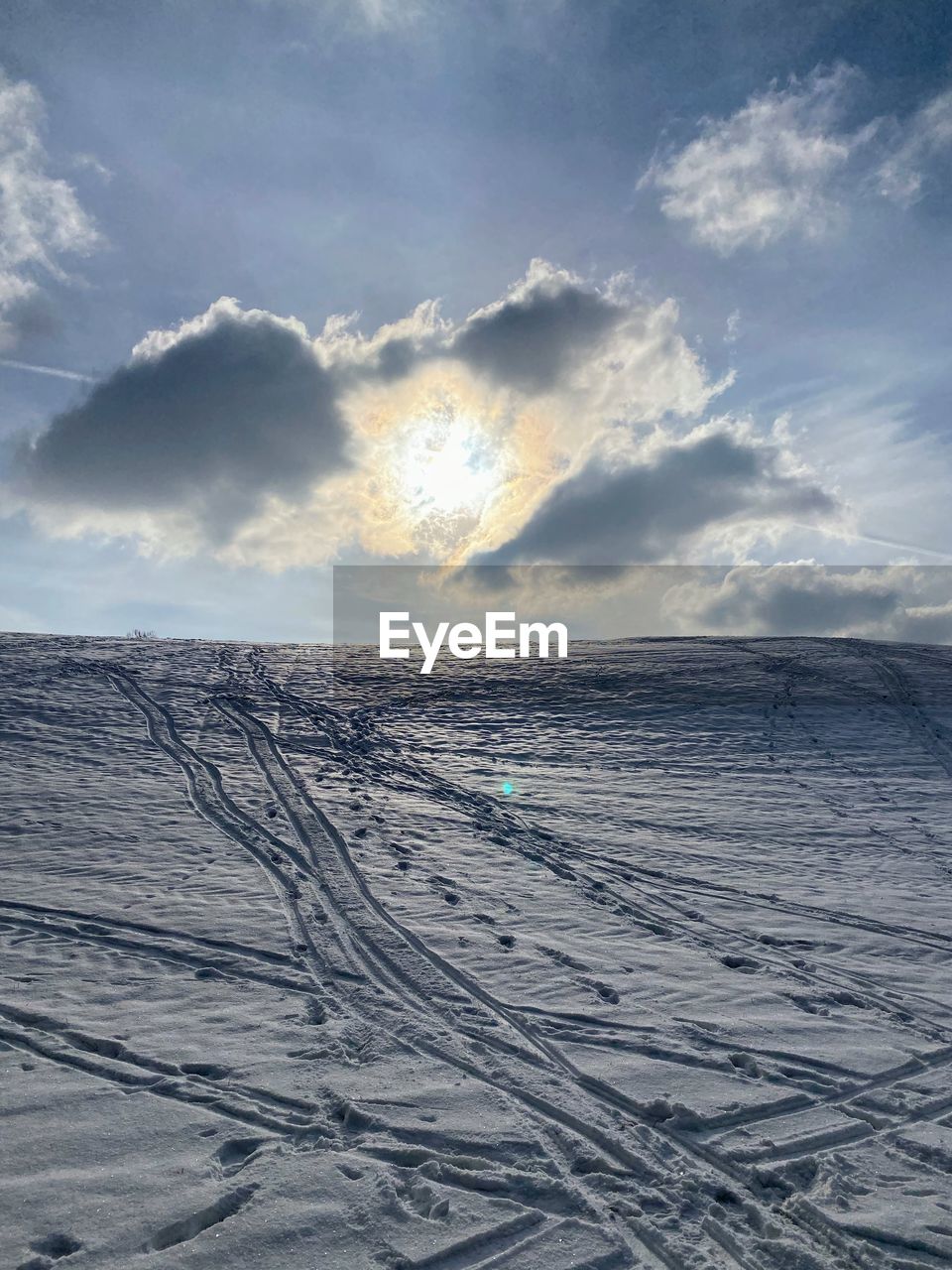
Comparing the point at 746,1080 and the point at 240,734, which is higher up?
the point at 240,734

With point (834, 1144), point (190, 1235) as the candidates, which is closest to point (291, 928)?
point (190, 1235)

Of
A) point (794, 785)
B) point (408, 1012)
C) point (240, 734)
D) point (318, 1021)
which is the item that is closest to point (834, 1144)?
point (408, 1012)

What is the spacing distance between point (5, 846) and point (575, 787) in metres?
9.69

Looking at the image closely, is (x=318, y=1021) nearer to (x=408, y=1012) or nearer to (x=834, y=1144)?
(x=408, y=1012)

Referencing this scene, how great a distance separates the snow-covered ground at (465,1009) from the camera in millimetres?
4328

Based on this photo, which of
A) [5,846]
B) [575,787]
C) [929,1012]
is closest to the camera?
[929,1012]

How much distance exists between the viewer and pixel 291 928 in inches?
327

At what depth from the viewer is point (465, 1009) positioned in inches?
262

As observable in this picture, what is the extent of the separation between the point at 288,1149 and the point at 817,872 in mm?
8931

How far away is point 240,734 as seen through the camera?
57.0 feet

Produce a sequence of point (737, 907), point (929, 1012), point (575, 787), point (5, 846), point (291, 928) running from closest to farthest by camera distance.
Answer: point (929, 1012)
point (291, 928)
point (737, 907)
point (5, 846)
point (575, 787)

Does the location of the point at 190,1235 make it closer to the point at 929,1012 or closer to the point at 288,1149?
the point at 288,1149

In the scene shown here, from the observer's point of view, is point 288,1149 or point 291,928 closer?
point 288,1149

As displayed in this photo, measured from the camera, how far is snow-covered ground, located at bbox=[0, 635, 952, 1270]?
4.33m
